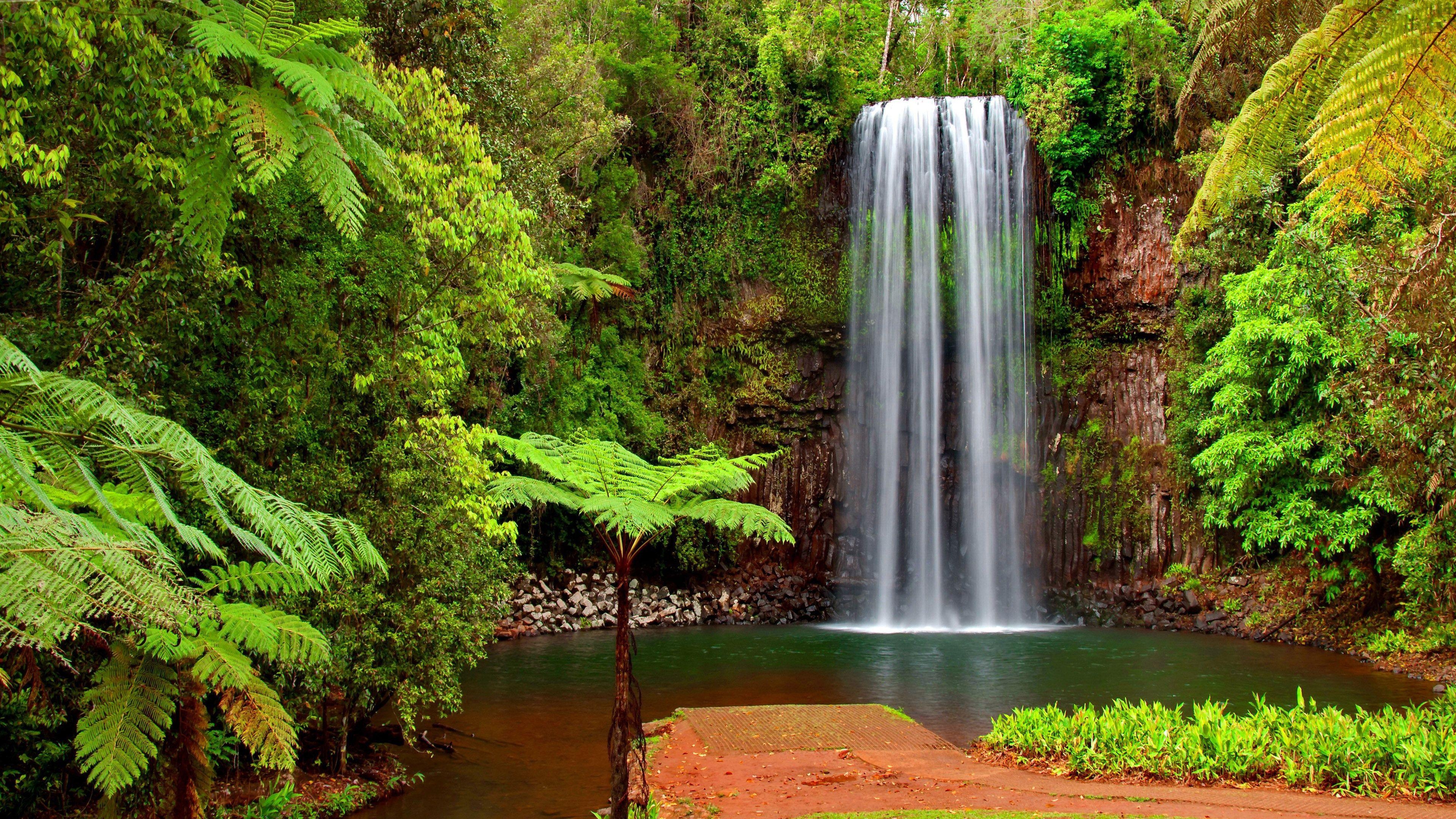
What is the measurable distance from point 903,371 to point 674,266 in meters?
5.71

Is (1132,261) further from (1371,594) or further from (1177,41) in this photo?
(1371,594)

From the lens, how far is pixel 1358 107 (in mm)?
4074

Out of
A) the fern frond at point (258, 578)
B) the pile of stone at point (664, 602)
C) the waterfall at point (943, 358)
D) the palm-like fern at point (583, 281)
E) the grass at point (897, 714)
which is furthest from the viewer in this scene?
the waterfall at point (943, 358)

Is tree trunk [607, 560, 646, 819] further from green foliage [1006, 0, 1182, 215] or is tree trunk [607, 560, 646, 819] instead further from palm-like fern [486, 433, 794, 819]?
green foliage [1006, 0, 1182, 215]

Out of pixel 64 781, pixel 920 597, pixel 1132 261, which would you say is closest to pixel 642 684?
pixel 64 781

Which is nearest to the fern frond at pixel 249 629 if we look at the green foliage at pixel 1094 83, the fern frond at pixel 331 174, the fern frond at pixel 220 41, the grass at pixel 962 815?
the fern frond at pixel 331 174

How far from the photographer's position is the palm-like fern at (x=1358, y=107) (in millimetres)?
3812

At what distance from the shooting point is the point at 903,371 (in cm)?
2116

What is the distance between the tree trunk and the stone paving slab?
7.13 feet

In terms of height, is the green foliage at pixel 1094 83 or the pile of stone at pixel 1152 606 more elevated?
the green foliage at pixel 1094 83

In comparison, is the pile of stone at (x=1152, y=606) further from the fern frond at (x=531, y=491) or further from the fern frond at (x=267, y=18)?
the fern frond at (x=267, y=18)

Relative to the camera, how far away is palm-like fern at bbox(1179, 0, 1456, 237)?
12.5 feet

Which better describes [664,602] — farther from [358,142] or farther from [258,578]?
[358,142]

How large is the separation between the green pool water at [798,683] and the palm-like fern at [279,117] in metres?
4.31
